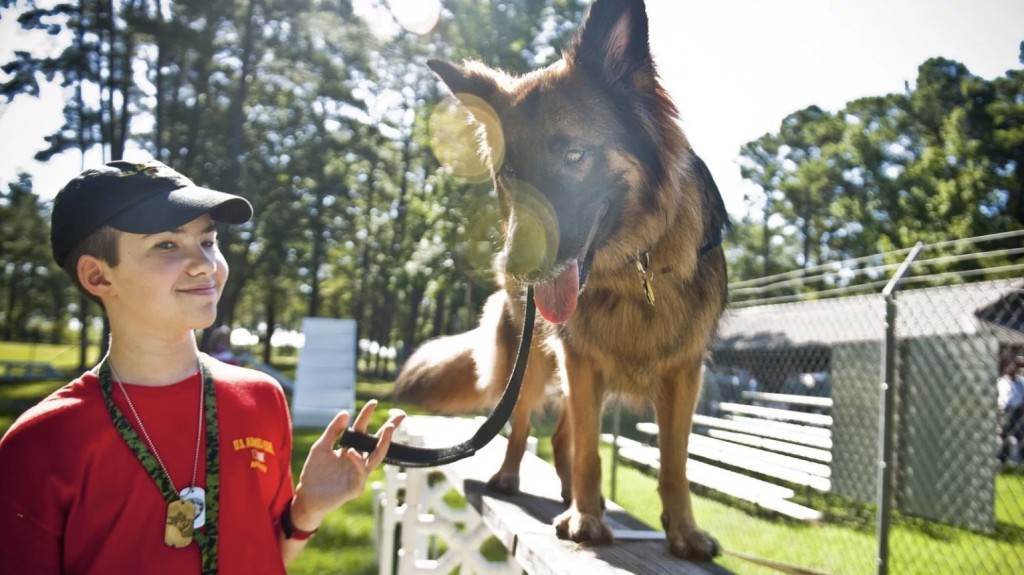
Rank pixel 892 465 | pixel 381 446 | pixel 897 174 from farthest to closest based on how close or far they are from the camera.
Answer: pixel 897 174
pixel 892 465
pixel 381 446

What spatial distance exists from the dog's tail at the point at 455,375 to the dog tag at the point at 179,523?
2.47m

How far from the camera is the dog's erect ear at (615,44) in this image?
252 centimetres

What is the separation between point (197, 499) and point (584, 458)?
153 centimetres

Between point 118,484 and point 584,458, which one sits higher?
point 118,484

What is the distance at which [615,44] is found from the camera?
2588mm

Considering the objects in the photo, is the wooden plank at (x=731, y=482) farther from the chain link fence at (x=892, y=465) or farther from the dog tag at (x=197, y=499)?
the dog tag at (x=197, y=499)

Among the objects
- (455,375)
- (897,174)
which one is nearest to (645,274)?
(455,375)

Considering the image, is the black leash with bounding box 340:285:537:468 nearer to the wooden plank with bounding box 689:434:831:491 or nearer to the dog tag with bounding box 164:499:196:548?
the dog tag with bounding box 164:499:196:548

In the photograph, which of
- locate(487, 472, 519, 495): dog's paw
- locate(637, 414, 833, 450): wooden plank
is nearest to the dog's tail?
locate(487, 472, 519, 495): dog's paw

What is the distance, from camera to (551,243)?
2.29m

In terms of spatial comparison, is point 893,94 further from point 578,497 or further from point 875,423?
point 578,497

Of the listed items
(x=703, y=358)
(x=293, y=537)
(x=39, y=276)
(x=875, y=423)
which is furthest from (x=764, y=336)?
(x=39, y=276)

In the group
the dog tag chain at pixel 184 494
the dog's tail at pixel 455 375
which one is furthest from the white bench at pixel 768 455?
the dog tag chain at pixel 184 494

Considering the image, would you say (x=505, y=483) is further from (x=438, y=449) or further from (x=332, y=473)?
(x=332, y=473)
